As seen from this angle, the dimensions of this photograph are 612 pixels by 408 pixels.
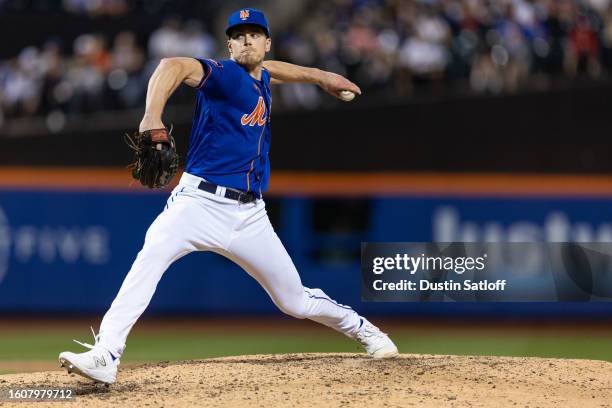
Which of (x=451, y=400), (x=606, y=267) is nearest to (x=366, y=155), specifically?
(x=606, y=267)

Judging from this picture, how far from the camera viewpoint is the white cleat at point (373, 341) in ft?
19.9

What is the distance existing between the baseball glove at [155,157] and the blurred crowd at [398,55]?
674 centimetres

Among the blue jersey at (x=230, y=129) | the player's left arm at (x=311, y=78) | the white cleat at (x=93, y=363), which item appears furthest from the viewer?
the player's left arm at (x=311, y=78)

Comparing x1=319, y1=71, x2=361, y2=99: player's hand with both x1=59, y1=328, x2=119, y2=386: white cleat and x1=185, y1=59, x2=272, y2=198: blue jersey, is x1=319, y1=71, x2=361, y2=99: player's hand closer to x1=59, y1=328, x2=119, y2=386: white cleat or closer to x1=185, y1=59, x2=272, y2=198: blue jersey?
x1=185, y1=59, x2=272, y2=198: blue jersey

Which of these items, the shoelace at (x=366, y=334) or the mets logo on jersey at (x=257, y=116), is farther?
the shoelace at (x=366, y=334)

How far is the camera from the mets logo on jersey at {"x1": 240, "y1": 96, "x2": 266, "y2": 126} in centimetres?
520

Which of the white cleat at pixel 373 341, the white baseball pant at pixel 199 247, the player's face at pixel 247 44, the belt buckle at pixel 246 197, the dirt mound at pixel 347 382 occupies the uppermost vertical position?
the player's face at pixel 247 44

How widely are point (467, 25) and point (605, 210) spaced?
293 centimetres

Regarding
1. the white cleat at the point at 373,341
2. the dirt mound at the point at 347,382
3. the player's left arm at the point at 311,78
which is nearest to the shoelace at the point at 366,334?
the white cleat at the point at 373,341

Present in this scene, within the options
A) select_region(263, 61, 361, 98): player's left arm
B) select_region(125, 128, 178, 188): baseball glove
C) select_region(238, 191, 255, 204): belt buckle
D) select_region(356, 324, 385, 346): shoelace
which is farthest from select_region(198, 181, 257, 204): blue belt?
select_region(356, 324, 385, 346): shoelace

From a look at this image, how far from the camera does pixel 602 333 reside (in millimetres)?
9391

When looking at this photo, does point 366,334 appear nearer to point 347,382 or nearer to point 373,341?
point 373,341

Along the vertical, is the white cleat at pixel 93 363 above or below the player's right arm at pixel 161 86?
below

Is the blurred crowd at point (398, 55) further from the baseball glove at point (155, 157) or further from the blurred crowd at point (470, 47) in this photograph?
the baseball glove at point (155, 157)
